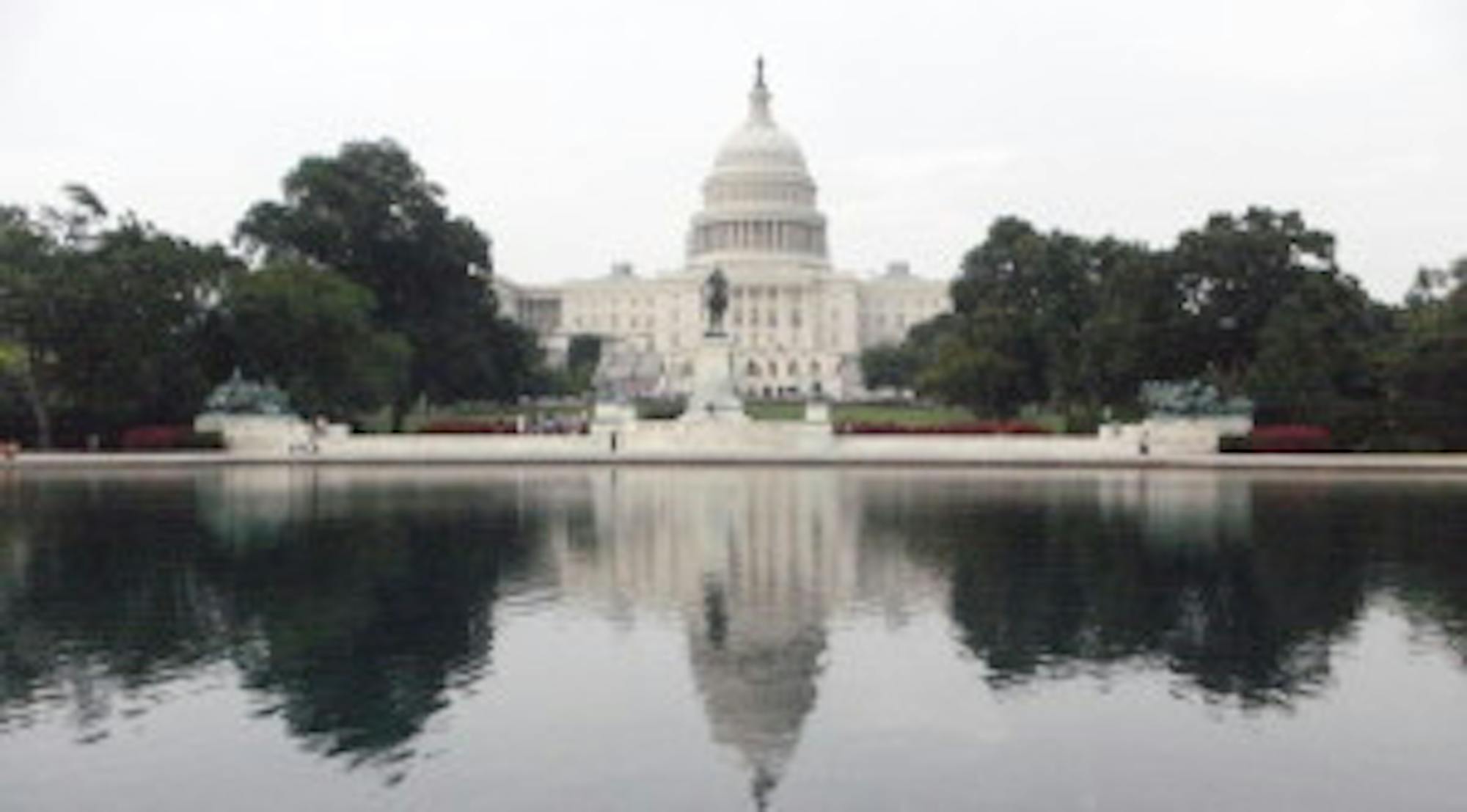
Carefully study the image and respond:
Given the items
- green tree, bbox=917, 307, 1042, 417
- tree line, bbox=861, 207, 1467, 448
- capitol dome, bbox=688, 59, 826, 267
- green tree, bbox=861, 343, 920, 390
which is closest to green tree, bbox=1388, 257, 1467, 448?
tree line, bbox=861, 207, 1467, 448

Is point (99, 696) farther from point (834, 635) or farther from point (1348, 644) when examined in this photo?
point (1348, 644)

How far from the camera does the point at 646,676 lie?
1371 cm

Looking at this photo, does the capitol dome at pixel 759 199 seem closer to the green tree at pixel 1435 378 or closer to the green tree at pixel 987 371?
the green tree at pixel 987 371

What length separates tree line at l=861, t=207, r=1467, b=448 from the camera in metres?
50.4

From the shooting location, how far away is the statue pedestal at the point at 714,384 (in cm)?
5712

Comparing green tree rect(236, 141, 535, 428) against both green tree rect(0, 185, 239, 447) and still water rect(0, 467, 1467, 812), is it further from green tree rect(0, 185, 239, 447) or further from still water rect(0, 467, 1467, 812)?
still water rect(0, 467, 1467, 812)

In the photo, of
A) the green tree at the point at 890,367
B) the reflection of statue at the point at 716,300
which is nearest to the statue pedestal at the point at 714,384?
the reflection of statue at the point at 716,300

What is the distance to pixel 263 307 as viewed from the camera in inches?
2180

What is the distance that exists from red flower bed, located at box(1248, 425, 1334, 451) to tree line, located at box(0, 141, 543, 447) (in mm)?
31451

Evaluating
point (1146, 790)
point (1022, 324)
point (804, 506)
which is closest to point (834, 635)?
point (1146, 790)

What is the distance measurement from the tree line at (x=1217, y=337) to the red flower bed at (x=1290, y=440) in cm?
99

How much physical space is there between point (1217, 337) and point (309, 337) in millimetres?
33398

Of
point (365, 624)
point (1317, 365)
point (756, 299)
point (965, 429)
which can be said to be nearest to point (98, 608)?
point (365, 624)

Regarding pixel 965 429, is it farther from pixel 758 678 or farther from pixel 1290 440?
pixel 758 678
